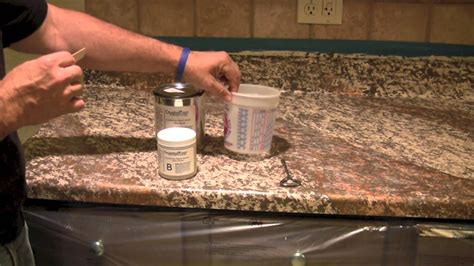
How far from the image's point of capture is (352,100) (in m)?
1.34

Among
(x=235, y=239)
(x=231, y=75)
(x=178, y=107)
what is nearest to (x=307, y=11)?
(x=231, y=75)

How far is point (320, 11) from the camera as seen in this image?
1.31m

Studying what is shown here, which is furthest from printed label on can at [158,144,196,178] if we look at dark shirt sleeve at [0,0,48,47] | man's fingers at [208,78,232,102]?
dark shirt sleeve at [0,0,48,47]

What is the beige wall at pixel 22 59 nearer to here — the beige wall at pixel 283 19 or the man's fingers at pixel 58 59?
the beige wall at pixel 283 19

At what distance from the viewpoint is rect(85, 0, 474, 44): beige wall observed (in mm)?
1301

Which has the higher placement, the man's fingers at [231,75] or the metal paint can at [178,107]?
the man's fingers at [231,75]

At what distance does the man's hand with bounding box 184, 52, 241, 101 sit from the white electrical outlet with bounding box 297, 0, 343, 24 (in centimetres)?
40

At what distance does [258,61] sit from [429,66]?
1.44 feet

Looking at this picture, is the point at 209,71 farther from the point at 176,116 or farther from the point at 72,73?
the point at 72,73

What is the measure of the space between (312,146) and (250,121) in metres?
0.18

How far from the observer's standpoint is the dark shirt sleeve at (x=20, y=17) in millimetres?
863

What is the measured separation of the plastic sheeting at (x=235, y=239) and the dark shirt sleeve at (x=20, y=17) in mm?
312

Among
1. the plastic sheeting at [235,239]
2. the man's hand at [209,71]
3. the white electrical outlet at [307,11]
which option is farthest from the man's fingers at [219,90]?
the white electrical outlet at [307,11]

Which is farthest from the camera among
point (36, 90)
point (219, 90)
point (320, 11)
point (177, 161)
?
point (320, 11)
